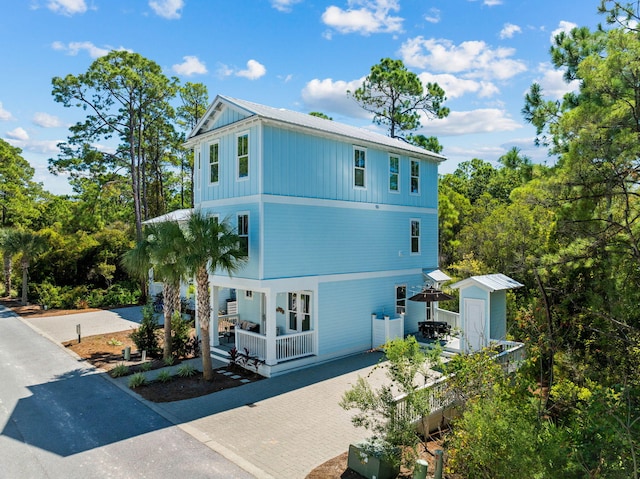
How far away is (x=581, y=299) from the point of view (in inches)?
421

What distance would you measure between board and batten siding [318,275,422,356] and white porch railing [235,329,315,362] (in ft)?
1.73

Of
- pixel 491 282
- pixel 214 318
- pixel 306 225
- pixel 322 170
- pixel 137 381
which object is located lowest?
pixel 137 381

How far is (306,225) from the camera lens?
50.9 feet

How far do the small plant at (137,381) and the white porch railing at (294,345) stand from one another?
14.0 ft

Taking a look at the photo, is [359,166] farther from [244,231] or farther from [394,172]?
[244,231]

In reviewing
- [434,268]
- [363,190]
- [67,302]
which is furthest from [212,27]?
[67,302]

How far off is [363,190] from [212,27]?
335 inches

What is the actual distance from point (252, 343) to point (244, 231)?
13.0 ft

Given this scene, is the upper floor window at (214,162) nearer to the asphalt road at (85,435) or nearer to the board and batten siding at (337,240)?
the board and batten siding at (337,240)

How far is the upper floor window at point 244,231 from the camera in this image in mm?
14828

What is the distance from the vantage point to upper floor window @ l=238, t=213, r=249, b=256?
1483 centimetres

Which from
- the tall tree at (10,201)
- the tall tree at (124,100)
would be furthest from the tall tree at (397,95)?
the tall tree at (10,201)

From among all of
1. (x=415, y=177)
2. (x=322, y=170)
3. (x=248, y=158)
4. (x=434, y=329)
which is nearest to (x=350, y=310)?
(x=434, y=329)

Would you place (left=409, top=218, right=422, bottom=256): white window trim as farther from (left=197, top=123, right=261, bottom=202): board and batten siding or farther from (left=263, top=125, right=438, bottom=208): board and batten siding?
(left=197, top=123, right=261, bottom=202): board and batten siding
